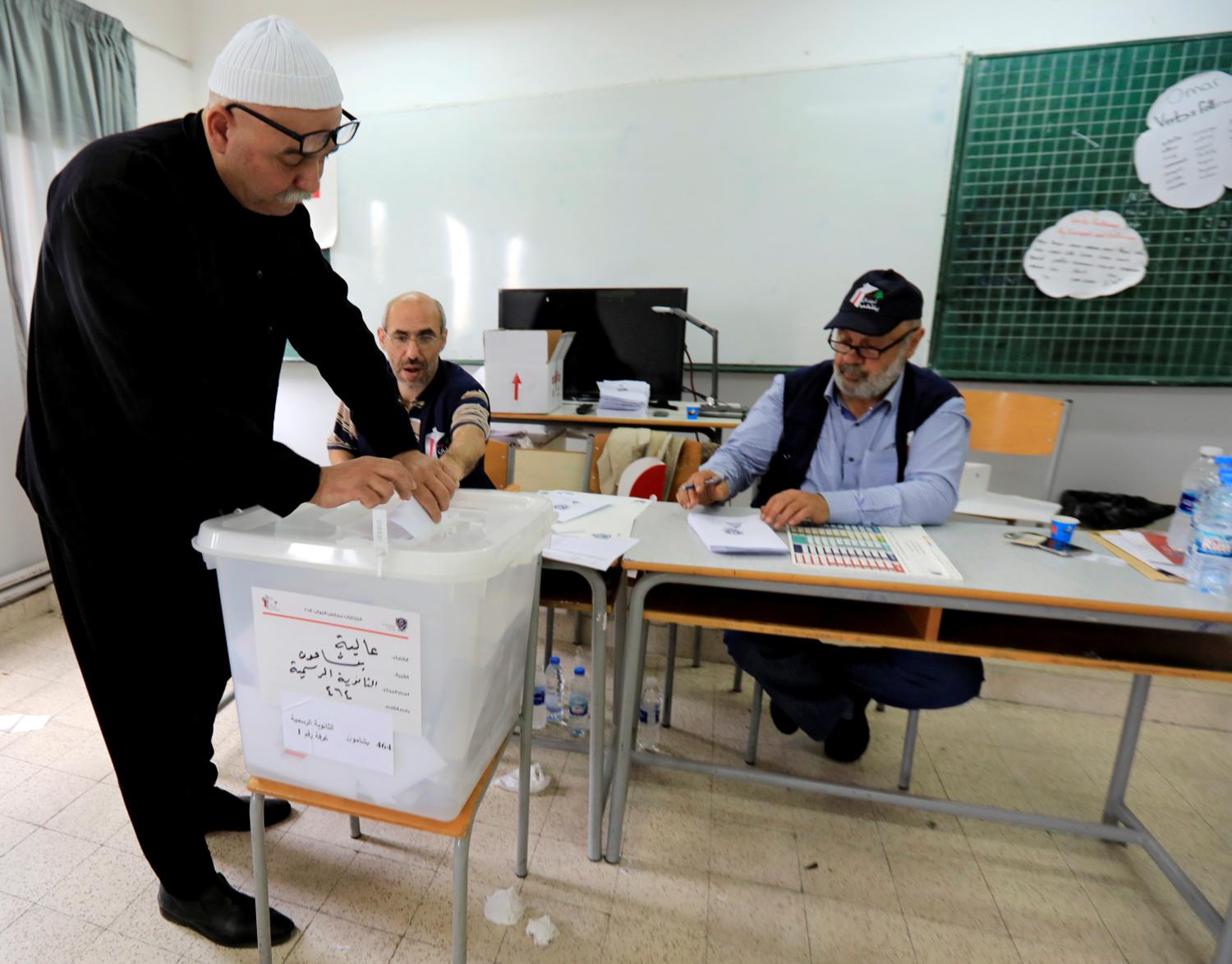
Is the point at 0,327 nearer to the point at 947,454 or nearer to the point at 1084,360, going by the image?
the point at 947,454

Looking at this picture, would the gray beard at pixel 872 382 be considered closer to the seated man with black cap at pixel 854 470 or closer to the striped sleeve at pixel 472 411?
the seated man with black cap at pixel 854 470

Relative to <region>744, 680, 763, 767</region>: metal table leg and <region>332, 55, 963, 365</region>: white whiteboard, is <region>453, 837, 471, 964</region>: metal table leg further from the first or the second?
<region>332, 55, 963, 365</region>: white whiteboard

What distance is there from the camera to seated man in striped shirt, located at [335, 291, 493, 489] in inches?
70.8

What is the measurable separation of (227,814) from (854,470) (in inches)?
70.0

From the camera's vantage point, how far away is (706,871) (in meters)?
1.43

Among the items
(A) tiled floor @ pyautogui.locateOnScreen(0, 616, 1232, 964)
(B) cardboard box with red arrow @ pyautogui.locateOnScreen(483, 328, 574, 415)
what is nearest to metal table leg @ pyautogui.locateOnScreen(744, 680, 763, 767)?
(A) tiled floor @ pyautogui.locateOnScreen(0, 616, 1232, 964)

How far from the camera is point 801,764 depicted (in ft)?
5.95

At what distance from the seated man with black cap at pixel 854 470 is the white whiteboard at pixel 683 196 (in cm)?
124

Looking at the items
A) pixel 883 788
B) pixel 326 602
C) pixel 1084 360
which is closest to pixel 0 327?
pixel 326 602

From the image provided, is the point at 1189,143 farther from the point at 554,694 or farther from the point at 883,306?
the point at 554,694

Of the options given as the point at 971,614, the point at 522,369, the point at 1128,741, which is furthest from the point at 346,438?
the point at 1128,741

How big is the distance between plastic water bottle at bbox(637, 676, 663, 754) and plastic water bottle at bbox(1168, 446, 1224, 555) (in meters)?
1.35

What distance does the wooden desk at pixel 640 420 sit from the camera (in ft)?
8.25

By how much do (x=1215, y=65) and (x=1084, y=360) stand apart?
1115 millimetres
